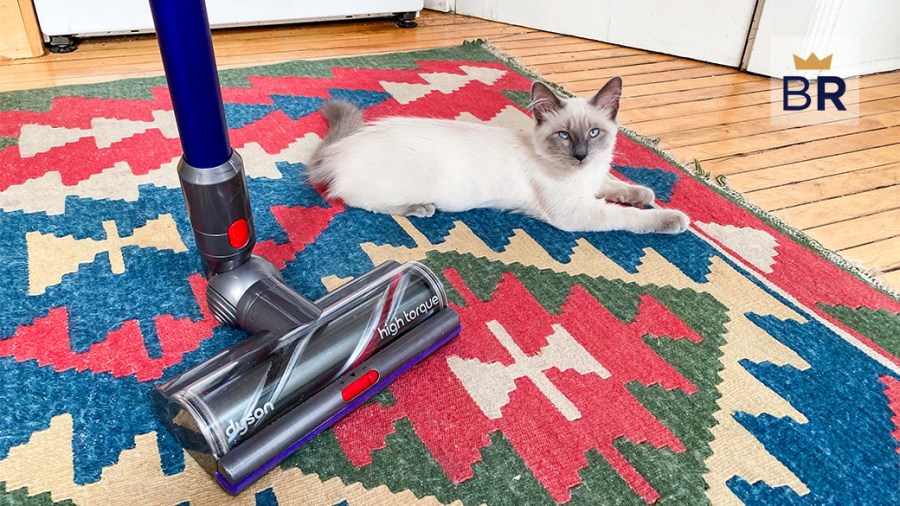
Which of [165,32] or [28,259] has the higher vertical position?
[165,32]

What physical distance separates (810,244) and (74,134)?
5.88 feet

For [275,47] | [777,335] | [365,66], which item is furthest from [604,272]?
[275,47]

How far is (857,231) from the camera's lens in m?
1.48

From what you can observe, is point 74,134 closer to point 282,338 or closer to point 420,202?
point 420,202

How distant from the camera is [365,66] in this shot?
7.36ft

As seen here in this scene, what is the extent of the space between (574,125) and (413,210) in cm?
39

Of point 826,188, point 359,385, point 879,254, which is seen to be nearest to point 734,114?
point 826,188

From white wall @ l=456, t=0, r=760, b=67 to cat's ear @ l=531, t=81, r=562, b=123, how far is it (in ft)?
4.72

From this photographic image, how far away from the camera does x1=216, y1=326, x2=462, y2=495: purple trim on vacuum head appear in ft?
2.59

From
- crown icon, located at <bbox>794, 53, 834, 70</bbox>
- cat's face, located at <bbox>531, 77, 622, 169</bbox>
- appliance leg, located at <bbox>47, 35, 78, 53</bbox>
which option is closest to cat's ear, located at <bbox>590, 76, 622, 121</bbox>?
cat's face, located at <bbox>531, 77, 622, 169</bbox>

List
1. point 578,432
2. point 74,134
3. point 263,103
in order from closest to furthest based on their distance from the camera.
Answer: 1. point 578,432
2. point 74,134
3. point 263,103

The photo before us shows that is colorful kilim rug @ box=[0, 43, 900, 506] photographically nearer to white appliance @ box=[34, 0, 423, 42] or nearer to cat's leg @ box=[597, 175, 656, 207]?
cat's leg @ box=[597, 175, 656, 207]

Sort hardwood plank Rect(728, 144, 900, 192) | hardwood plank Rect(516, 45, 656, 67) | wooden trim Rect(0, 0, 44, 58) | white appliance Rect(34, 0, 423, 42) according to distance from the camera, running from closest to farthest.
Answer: hardwood plank Rect(728, 144, 900, 192), wooden trim Rect(0, 0, 44, 58), white appliance Rect(34, 0, 423, 42), hardwood plank Rect(516, 45, 656, 67)

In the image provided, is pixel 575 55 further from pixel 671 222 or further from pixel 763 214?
pixel 671 222
